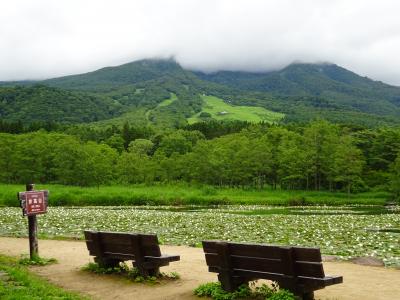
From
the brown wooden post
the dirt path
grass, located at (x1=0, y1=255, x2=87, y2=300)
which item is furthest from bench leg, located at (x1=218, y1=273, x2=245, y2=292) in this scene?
the brown wooden post

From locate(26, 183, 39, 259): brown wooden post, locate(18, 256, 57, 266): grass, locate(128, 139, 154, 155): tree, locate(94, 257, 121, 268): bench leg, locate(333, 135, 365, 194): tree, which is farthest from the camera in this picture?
locate(128, 139, 154, 155): tree

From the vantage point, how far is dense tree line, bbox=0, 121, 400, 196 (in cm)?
8700

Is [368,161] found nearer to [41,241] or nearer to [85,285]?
[41,241]

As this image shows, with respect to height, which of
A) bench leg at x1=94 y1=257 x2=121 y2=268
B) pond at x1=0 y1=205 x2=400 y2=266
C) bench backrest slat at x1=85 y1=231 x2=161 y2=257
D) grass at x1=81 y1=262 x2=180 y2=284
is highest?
bench backrest slat at x1=85 y1=231 x2=161 y2=257

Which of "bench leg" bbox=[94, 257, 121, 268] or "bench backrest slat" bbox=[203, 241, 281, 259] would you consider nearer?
"bench backrest slat" bbox=[203, 241, 281, 259]

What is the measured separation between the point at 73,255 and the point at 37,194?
4.08 metres

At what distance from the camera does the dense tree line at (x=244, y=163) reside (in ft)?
285

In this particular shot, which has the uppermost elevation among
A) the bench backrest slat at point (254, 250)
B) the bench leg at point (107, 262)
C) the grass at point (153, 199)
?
the bench backrest slat at point (254, 250)

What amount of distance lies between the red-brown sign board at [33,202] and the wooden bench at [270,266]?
7.45m

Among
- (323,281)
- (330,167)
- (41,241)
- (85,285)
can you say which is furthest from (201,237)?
(330,167)

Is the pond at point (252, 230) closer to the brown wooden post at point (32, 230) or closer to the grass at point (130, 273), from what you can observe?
the grass at point (130, 273)

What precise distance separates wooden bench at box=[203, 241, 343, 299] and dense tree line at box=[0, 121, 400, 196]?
72.3 m

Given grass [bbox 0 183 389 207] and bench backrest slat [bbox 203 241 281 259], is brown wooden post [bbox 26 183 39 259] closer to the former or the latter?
bench backrest slat [bbox 203 241 281 259]

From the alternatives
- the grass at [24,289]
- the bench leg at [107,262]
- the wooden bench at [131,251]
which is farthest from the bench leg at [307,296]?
the bench leg at [107,262]
